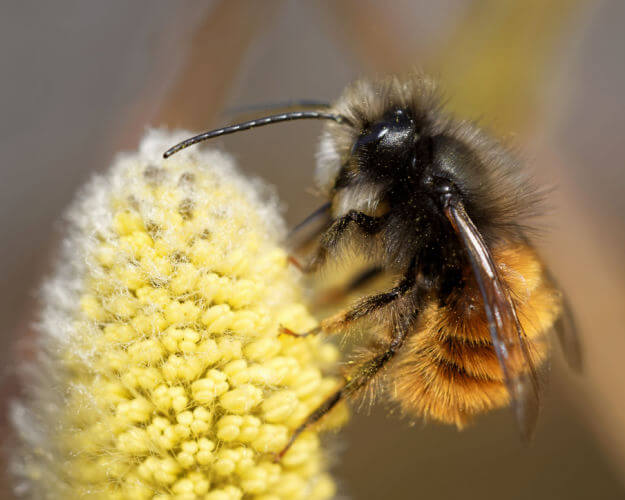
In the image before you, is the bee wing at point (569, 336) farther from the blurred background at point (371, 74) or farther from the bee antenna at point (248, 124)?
the bee antenna at point (248, 124)

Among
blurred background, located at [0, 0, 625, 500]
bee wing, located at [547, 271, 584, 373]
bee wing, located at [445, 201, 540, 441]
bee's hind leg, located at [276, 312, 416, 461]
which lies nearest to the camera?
bee wing, located at [445, 201, 540, 441]

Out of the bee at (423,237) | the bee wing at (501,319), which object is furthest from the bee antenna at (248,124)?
the bee wing at (501,319)

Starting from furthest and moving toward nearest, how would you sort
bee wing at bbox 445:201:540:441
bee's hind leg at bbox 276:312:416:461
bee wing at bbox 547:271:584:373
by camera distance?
bee wing at bbox 547:271:584:373
bee's hind leg at bbox 276:312:416:461
bee wing at bbox 445:201:540:441

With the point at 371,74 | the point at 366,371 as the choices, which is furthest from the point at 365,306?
the point at 371,74

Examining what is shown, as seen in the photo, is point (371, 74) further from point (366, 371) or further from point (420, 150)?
point (366, 371)

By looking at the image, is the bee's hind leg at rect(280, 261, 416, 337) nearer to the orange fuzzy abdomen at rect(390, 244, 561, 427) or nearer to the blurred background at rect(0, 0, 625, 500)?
the orange fuzzy abdomen at rect(390, 244, 561, 427)

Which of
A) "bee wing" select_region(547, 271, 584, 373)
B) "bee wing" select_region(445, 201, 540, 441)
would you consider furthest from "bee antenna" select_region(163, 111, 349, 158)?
"bee wing" select_region(547, 271, 584, 373)

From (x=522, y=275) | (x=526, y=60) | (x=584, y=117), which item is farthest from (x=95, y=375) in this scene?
(x=584, y=117)
